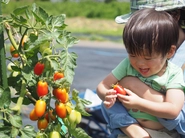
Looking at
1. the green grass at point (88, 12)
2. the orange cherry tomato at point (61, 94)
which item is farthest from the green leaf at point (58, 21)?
the green grass at point (88, 12)

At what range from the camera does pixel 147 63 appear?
1648mm

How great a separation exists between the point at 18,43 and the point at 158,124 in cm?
66

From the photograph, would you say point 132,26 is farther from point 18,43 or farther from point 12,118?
point 12,118

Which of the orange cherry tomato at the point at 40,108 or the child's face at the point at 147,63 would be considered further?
the child's face at the point at 147,63

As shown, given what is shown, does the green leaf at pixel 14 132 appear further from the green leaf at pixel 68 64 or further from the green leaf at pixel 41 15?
the green leaf at pixel 41 15

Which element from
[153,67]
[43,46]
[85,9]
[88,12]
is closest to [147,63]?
[153,67]

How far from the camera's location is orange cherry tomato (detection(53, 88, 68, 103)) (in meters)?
1.53

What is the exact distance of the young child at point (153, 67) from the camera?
1.64m

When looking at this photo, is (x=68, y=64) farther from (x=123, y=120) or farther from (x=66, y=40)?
(x=123, y=120)

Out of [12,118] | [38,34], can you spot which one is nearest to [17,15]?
[38,34]

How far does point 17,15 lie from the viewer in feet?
5.08

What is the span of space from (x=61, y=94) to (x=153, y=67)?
384mm

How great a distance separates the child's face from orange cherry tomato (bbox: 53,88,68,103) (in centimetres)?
32

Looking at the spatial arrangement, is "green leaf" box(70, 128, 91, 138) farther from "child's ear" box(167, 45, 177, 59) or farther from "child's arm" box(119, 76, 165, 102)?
"child's ear" box(167, 45, 177, 59)
